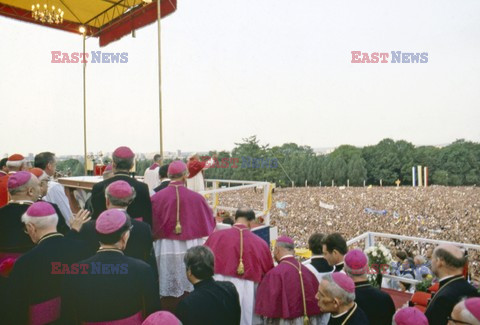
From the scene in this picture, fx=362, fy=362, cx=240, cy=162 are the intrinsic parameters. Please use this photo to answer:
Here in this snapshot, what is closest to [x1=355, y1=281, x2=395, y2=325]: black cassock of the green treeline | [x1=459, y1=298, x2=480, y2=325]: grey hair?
[x1=459, y1=298, x2=480, y2=325]: grey hair

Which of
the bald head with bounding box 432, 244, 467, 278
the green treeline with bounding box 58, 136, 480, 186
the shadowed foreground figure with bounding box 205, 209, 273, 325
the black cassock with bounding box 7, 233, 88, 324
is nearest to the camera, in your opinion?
the black cassock with bounding box 7, 233, 88, 324

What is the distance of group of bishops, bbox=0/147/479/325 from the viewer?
2270mm

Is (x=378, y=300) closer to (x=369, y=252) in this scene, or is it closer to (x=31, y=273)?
(x=369, y=252)

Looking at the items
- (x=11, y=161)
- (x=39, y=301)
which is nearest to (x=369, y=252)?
(x=39, y=301)

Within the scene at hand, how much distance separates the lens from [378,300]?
3086 millimetres

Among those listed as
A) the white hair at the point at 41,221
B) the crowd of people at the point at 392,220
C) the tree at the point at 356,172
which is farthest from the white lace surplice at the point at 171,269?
the tree at the point at 356,172

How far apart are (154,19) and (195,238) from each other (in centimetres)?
628

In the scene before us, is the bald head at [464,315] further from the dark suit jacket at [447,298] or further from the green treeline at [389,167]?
the green treeline at [389,167]

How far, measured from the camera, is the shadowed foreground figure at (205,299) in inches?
97.0

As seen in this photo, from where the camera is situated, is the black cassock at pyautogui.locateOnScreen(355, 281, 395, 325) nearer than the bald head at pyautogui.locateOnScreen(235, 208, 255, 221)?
Yes

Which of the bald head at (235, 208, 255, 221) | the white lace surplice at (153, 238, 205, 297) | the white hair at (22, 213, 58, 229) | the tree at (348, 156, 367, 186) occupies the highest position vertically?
the white hair at (22, 213, 58, 229)

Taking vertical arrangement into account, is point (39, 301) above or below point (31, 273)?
below

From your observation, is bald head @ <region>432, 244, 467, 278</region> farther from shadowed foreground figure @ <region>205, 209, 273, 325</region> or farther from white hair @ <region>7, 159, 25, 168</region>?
white hair @ <region>7, 159, 25, 168</region>

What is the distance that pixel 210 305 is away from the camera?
2.52 metres
